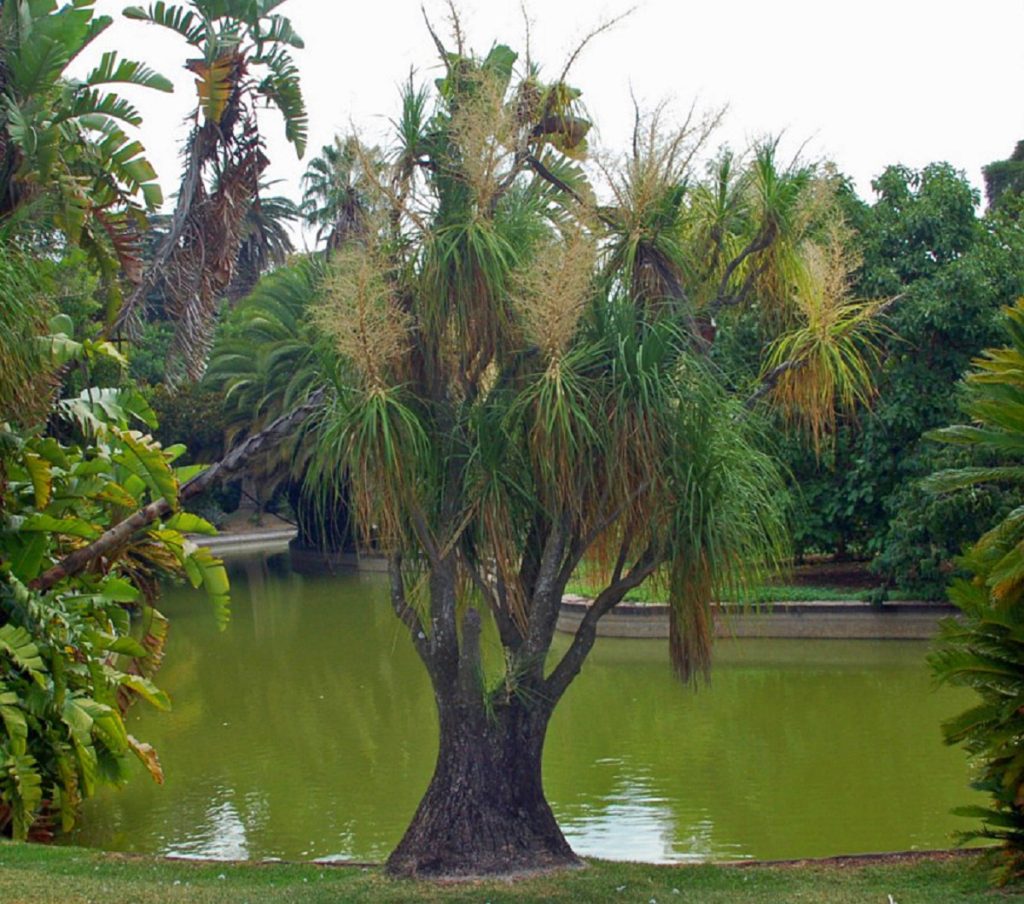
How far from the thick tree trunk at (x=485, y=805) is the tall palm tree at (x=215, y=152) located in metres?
4.74

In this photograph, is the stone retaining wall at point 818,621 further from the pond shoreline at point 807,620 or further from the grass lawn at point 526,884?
the grass lawn at point 526,884

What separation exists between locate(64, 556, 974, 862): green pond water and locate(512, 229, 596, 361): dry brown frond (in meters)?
4.57

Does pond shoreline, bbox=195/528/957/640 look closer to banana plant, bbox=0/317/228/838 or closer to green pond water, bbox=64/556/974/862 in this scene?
green pond water, bbox=64/556/974/862

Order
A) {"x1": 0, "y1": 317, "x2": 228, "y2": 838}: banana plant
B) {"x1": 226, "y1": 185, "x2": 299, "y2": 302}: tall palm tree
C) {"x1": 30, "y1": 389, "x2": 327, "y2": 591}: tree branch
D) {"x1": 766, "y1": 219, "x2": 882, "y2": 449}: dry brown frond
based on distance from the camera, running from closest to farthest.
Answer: {"x1": 766, "y1": 219, "x2": 882, "y2": 449}: dry brown frond
{"x1": 30, "y1": 389, "x2": 327, "y2": 591}: tree branch
{"x1": 0, "y1": 317, "x2": 228, "y2": 838}: banana plant
{"x1": 226, "y1": 185, "x2": 299, "y2": 302}: tall palm tree

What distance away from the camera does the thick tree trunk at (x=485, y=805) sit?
7863mm

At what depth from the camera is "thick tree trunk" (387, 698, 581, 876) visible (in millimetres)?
7863

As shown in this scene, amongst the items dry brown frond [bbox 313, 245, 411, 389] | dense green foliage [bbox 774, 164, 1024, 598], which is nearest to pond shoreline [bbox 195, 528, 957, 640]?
dense green foliage [bbox 774, 164, 1024, 598]

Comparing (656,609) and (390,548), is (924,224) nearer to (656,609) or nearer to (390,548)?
(656,609)

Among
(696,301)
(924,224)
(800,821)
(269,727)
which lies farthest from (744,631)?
(696,301)

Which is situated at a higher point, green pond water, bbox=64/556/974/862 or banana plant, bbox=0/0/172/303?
banana plant, bbox=0/0/172/303

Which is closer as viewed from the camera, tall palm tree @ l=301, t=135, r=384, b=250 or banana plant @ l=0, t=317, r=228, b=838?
tall palm tree @ l=301, t=135, r=384, b=250

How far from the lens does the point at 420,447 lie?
7.64 metres

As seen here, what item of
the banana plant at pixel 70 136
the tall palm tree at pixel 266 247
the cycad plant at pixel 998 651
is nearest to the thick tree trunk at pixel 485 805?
the cycad plant at pixel 998 651

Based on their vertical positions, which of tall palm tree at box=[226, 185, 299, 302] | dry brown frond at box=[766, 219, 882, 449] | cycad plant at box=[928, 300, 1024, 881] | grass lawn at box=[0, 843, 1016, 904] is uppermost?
tall palm tree at box=[226, 185, 299, 302]
